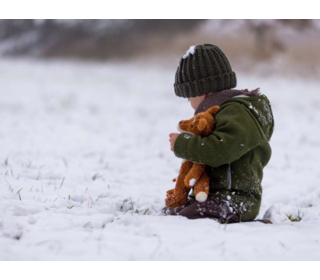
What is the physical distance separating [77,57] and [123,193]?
686 inches

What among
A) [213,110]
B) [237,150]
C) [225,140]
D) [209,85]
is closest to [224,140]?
[225,140]

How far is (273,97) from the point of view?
42.2 ft

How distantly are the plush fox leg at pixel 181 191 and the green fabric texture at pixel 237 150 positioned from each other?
19 centimetres

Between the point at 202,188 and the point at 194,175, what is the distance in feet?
0.42

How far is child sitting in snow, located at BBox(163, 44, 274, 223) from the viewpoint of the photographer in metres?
2.65

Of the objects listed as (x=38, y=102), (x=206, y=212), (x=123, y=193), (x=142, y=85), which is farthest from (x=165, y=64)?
(x=206, y=212)

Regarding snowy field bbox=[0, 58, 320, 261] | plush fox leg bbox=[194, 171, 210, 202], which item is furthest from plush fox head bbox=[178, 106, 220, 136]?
snowy field bbox=[0, 58, 320, 261]

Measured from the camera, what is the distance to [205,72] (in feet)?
9.80

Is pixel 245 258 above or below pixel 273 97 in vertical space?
below

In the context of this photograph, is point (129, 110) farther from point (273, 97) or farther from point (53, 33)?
point (53, 33)

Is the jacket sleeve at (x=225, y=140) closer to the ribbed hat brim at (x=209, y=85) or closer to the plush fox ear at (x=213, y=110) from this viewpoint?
the plush fox ear at (x=213, y=110)

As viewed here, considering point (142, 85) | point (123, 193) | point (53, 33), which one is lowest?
point (123, 193)

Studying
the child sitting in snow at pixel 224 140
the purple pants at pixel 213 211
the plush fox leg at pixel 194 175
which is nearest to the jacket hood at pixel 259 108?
the child sitting in snow at pixel 224 140

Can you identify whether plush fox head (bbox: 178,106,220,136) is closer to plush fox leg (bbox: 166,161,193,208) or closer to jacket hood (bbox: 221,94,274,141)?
jacket hood (bbox: 221,94,274,141)
